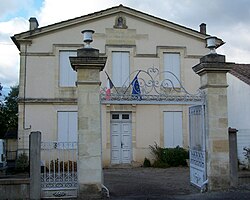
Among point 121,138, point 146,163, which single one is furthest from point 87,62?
point 146,163

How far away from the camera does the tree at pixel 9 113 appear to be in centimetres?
3290

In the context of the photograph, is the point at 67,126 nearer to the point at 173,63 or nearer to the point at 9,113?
the point at 173,63

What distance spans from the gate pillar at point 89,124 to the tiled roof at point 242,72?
10683 millimetres

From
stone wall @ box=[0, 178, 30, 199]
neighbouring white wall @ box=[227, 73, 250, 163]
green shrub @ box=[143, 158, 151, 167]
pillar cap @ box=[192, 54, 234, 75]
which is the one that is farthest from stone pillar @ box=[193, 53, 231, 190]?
green shrub @ box=[143, 158, 151, 167]

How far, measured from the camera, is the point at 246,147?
615 inches

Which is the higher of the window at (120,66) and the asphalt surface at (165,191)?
the window at (120,66)

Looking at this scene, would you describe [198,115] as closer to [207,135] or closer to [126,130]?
[207,135]

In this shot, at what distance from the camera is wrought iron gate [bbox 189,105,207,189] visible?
9.64 meters

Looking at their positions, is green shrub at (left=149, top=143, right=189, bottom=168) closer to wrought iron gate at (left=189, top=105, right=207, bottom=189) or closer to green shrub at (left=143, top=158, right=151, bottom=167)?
green shrub at (left=143, top=158, right=151, bottom=167)

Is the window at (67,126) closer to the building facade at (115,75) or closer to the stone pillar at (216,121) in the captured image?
the building facade at (115,75)

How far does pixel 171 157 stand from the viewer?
1736 centimetres

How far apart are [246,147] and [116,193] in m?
8.05

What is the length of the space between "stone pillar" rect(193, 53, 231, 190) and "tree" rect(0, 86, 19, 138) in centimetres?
2536

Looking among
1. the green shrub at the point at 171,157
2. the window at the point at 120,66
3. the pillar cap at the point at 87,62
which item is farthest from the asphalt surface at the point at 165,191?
the window at the point at 120,66
